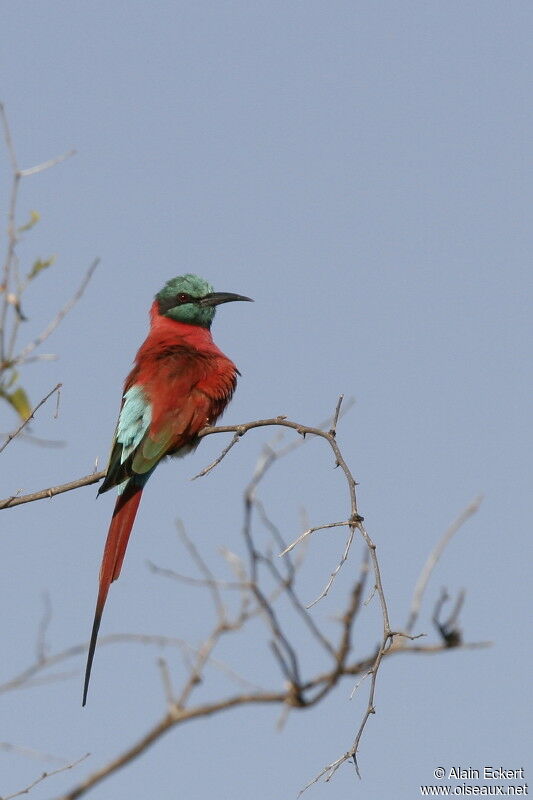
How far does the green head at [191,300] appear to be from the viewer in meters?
5.59

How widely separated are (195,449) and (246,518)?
2175mm

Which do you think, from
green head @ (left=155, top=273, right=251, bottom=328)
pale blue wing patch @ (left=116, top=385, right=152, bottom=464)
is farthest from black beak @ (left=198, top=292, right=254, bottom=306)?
pale blue wing patch @ (left=116, top=385, right=152, bottom=464)

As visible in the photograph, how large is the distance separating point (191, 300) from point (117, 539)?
70.3 inches

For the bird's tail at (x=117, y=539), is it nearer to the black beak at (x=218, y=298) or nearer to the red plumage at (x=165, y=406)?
the red plumage at (x=165, y=406)

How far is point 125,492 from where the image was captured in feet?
14.2

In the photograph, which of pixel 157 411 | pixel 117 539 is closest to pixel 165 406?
pixel 157 411

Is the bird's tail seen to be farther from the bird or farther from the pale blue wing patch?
the pale blue wing patch

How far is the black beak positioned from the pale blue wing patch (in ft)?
3.29

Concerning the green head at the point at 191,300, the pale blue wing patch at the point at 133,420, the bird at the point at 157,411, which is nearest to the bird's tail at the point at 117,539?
the bird at the point at 157,411

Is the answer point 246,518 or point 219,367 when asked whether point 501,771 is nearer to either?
point 246,518

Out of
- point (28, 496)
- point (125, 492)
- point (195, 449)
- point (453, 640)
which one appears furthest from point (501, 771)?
point (195, 449)

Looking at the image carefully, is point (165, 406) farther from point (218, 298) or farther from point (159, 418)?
point (218, 298)

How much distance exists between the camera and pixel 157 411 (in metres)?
4.58

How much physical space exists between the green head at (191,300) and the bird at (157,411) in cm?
14
